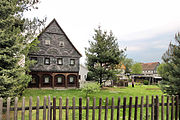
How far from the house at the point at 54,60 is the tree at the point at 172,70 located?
15935 millimetres

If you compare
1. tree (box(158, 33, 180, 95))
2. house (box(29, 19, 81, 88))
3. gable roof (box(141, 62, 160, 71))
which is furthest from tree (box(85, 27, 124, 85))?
gable roof (box(141, 62, 160, 71))

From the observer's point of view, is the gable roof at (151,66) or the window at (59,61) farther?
the gable roof at (151,66)

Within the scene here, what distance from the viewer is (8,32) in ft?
24.5

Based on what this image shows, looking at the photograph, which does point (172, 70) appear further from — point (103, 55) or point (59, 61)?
point (59, 61)

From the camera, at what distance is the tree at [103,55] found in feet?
69.1

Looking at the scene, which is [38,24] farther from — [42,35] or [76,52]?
[76,52]

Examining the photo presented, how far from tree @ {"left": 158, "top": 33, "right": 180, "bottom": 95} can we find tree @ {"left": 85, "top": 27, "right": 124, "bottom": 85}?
11538 millimetres

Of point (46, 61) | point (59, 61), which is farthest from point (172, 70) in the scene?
point (46, 61)

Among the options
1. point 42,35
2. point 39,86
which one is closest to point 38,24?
point 42,35

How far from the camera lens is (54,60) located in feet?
71.6

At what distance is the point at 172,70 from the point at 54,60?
1767cm

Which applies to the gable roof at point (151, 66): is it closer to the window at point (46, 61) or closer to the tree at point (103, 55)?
the tree at point (103, 55)

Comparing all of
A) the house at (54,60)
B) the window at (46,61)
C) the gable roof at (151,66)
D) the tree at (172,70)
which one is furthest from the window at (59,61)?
the gable roof at (151,66)

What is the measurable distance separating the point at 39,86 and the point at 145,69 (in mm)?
74733
